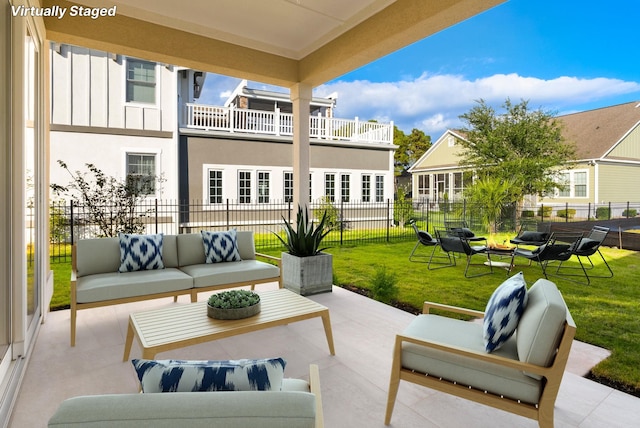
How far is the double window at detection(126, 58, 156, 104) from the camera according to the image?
10.8 m

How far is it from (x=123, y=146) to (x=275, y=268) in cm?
832

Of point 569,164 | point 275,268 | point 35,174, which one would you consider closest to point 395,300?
point 275,268

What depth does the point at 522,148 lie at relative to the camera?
1448 cm

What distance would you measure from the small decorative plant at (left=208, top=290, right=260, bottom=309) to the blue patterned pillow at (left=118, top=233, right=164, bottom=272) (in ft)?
5.38

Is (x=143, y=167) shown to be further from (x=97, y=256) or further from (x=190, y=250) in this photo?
(x=97, y=256)

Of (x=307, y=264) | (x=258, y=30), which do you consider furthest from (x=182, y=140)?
(x=307, y=264)

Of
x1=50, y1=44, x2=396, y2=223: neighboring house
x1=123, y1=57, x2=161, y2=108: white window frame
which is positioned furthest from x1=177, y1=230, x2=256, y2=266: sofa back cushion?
x1=123, y1=57, x2=161, y2=108: white window frame

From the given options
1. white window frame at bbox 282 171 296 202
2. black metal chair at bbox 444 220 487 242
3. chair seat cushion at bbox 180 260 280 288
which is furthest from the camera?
white window frame at bbox 282 171 296 202

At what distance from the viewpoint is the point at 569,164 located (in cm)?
1435

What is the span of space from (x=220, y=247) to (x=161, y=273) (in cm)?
83

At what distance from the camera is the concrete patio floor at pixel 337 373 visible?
7.36 ft

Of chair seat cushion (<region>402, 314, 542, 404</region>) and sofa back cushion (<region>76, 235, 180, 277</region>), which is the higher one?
sofa back cushion (<region>76, 235, 180, 277</region>)

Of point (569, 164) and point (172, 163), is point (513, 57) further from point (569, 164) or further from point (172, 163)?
point (172, 163)

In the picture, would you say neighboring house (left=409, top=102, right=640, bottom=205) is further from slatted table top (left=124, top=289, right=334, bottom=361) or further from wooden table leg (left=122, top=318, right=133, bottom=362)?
wooden table leg (left=122, top=318, right=133, bottom=362)
